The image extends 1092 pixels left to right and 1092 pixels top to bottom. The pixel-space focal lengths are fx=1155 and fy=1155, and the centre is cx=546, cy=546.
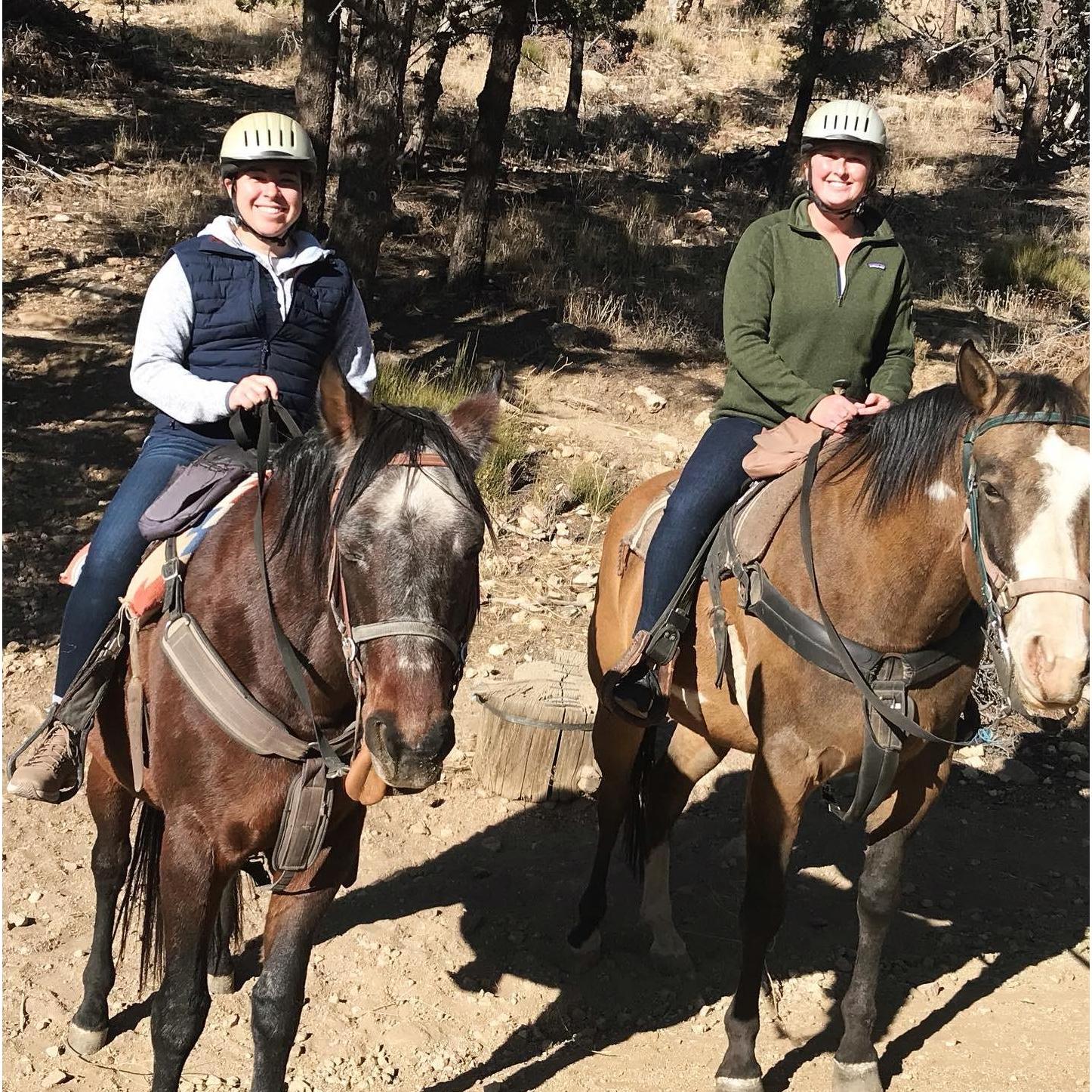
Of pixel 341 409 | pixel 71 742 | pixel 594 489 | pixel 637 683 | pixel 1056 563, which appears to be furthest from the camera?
pixel 594 489

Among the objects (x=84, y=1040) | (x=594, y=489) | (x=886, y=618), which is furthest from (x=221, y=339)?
(x=594, y=489)

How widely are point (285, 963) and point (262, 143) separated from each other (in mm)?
2527

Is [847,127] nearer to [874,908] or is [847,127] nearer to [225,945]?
[874,908]

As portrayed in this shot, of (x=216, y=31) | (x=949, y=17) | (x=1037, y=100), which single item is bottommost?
(x=1037, y=100)

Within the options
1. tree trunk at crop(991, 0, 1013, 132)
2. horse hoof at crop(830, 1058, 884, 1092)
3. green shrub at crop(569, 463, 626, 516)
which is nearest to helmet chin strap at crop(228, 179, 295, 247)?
horse hoof at crop(830, 1058, 884, 1092)

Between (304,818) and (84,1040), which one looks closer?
(304,818)

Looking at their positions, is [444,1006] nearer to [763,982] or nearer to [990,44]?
[763,982]

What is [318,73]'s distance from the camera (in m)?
11.5

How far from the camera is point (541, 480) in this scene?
9.47 m

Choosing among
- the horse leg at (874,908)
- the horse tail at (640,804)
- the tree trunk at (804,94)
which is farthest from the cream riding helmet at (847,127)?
the tree trunk at (804,94)

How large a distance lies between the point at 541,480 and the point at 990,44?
47.4ft

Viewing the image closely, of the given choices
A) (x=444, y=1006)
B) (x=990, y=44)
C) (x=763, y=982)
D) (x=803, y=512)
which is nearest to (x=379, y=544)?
(x=803, y=512)

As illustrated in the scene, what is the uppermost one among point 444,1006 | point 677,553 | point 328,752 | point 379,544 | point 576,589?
point 379,544

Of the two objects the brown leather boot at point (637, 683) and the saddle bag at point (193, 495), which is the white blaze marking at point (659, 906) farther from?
the saddle bag at point (193, 495)
